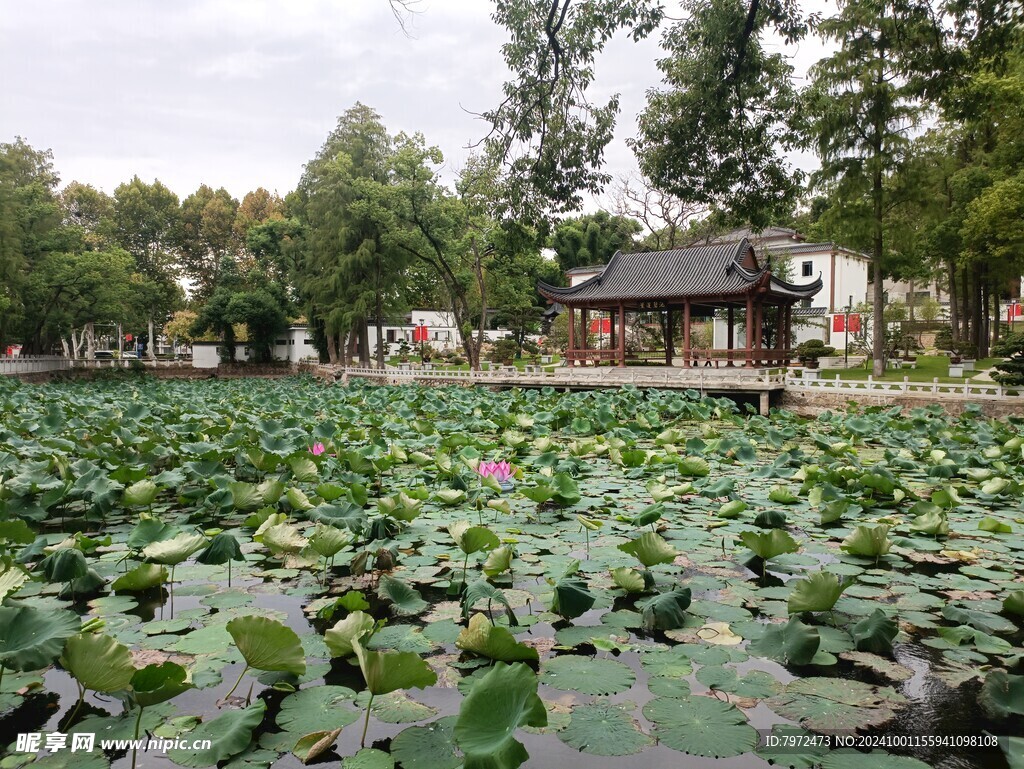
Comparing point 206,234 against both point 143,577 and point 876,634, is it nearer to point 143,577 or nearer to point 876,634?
point 143,577

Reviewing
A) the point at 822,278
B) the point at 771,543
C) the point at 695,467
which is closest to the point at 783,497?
the point at 695,467

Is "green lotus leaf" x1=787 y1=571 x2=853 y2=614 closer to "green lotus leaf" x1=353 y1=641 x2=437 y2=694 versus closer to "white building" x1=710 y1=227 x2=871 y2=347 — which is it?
"green lotus leaf" x1=353 y1=641 x2=437 y2=694

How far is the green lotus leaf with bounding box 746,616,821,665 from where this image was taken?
2.03 m

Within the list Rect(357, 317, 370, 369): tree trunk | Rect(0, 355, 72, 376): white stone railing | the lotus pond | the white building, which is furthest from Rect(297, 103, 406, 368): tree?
the lotus pond

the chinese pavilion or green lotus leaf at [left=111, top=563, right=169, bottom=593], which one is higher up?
the chinese pavilion

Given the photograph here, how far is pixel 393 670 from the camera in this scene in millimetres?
1579

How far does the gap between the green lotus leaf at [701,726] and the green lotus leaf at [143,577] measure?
1.86m

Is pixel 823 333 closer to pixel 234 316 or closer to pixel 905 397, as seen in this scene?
pixel 905 397

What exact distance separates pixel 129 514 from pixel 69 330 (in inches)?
907

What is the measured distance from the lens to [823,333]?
29625 mm

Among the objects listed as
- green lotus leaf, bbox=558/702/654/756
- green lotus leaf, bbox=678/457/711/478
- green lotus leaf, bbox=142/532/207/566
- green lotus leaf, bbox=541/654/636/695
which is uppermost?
green lotus leaf, bbox=142/532/207/566

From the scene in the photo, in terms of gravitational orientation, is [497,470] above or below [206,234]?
below

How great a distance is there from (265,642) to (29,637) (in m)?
0.64

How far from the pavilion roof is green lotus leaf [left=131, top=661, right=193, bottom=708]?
639 inches
